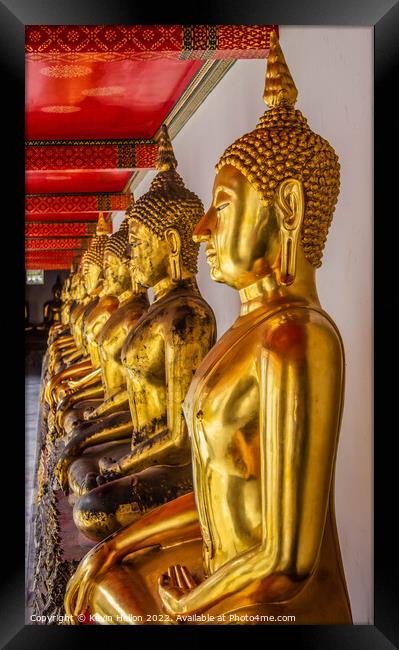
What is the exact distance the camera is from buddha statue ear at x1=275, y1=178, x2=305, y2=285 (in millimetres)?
1851

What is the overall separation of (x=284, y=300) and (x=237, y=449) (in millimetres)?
331

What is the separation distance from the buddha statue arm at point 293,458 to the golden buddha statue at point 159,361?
862 millimetres

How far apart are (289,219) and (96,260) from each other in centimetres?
397

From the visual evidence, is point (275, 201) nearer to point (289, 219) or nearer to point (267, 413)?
point (289, 219)

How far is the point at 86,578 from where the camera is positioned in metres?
2.12

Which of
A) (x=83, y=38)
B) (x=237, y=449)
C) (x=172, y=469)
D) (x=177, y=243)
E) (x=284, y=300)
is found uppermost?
(x=83, y=38)

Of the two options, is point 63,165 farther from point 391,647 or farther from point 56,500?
point 391,647

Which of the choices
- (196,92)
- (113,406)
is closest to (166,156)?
(196,92)

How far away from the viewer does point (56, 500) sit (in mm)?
3508

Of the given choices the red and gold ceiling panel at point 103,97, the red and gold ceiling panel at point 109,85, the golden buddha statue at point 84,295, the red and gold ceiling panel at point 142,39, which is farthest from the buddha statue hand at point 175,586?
the golden buddha statue at point 84,295

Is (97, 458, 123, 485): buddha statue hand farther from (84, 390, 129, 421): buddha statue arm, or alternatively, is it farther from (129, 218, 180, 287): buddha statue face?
(84, 390, 129, 421): buddha statue arm

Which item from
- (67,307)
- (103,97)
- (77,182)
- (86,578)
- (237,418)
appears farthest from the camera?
(67,307)

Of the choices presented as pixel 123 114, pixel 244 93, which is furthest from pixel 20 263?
pixel 123 114

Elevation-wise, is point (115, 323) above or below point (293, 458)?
above
